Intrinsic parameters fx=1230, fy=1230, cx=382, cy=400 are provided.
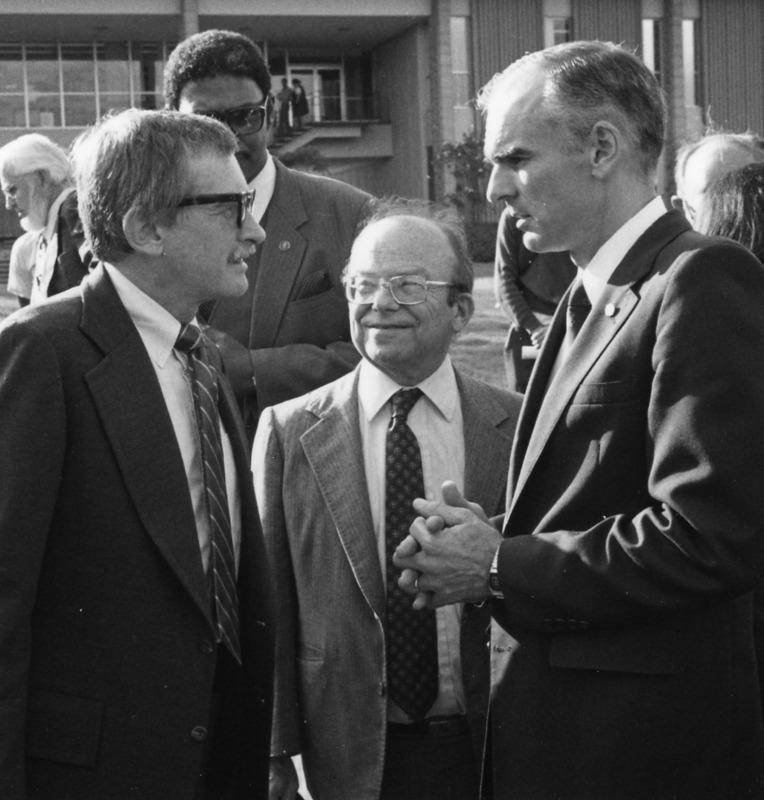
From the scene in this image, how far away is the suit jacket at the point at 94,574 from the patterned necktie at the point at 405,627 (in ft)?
2.02

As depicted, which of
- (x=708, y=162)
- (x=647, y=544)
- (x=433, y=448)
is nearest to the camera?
(x=647, y=544)

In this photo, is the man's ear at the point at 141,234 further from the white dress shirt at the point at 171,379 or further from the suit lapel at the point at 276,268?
the suit lapel at the point at 276,268

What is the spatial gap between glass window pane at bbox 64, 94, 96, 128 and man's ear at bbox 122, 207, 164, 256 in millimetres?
35709

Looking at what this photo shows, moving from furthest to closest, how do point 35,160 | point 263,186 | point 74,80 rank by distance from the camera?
point 74,80, point 35,160, point 263,186

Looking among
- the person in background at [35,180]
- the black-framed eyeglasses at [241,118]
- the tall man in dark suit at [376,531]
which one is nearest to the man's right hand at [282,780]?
the tall man in dark suit at [376,531]

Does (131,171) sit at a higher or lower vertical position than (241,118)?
lower

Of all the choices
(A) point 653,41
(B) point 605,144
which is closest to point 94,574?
(B) point 605,144

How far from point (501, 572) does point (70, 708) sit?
90cm

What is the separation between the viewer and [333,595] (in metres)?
3.08

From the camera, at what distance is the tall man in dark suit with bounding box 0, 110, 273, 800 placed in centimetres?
238

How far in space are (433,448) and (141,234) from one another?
3.21ft

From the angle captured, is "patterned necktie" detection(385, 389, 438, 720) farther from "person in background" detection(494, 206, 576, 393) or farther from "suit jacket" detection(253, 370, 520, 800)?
"person in background" detection(494, 206, 576, 393)

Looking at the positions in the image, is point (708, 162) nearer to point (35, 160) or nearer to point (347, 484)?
point (347, 484)

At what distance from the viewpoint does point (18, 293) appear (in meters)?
7.24
